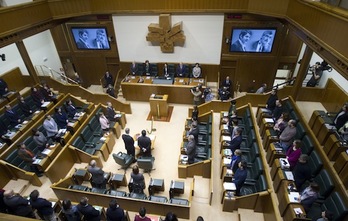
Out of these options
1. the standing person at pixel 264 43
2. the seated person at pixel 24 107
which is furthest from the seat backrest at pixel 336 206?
the seated person at pixel 24 107

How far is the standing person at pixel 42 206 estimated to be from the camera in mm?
4926

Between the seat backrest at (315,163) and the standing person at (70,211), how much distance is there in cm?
583

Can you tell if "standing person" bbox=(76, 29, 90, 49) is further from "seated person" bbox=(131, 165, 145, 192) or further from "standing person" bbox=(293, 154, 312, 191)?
"standing person" bbox=(293, 154, 312, 191)

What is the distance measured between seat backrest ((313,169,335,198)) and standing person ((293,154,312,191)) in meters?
0.39

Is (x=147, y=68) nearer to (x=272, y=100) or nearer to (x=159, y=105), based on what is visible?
(x=159, y=105)

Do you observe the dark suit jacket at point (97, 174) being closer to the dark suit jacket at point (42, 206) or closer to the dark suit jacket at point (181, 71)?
the dark suit jacket at point (42, 206)

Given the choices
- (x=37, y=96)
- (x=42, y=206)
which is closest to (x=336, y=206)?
(x=42, y=206)

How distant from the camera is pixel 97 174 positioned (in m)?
5.92

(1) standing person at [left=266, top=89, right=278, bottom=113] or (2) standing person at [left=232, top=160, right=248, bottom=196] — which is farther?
(1) standing person at [left=266, top=89, right=278, bottom=113]

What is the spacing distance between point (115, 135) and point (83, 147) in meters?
1.23

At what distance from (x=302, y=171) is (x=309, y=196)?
2.00ft

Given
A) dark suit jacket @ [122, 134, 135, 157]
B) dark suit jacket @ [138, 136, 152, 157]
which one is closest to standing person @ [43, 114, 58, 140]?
dark suit jacket @ [122, 134, 135, 157]

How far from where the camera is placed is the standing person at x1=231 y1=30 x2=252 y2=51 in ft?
32.1

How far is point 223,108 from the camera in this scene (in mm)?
9219
